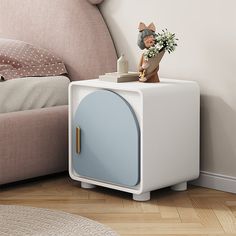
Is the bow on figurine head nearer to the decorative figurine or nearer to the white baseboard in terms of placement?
the decorative figurine

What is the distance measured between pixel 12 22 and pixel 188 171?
136 centimetres

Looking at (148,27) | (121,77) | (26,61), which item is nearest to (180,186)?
(121,77)


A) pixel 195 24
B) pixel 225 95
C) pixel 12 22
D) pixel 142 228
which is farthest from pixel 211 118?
pixel 12 22

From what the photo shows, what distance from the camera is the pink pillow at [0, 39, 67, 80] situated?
336 cm

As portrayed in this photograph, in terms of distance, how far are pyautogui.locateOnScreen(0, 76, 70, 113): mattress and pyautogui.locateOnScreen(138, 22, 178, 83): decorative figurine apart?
1.67 feet

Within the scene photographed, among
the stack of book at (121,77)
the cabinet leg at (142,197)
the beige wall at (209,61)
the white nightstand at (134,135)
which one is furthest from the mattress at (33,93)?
the cabinet leg at (142,197)

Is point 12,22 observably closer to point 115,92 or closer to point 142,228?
point 115,92

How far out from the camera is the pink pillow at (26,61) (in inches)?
132

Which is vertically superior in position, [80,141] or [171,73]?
[171,73]

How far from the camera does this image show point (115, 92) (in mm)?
3008

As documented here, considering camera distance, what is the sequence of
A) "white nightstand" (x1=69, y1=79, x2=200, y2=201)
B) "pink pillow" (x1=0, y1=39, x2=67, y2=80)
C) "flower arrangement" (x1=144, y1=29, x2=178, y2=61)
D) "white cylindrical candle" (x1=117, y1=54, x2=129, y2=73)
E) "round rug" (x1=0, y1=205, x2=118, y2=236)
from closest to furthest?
1. "round rug" (x1=0, y1=205, x2=118, y2=236)
2. "white nightstand" (x1=69, y1=79, x2=200, y2=201)
3. "flower arrangement" (x1=144, y1=29, x2=178, y2=61)
4. "white cylindrical candle" (x1=117, y1=54, x2=129, y2=73)
5. "pink pillow" (x1=0, y1=39, x2=67, y2=80)

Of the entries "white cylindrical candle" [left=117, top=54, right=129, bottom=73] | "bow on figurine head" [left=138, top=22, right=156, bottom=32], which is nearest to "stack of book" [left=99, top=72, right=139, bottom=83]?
"white cylindrical candle" [left=117, top=54, right=129, bottom=73]

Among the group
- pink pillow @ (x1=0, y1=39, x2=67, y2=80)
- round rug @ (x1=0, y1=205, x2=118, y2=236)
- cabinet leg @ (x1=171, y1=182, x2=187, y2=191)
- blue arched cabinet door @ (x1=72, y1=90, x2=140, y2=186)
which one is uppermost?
pink pillow @ (x1=0, y1=39, x2=67, y2=80)

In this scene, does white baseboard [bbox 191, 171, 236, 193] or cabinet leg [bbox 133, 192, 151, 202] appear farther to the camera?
white baseboard [bbox 191, 171, 236, 193]
